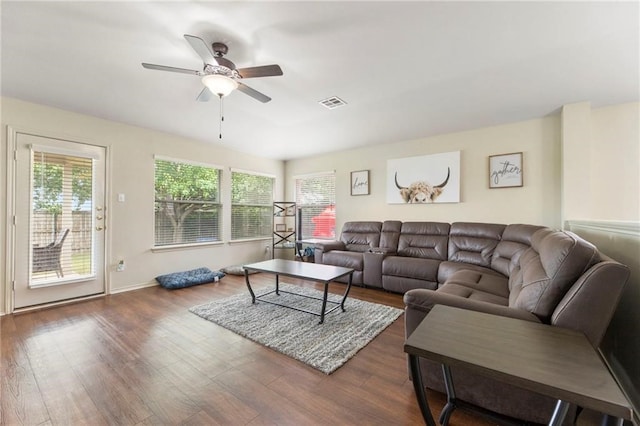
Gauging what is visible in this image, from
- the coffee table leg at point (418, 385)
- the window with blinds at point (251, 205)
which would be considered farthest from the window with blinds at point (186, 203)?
the coffee table leg at point (418, 385)

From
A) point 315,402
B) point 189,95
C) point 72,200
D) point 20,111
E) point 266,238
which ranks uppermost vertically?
point 189,95

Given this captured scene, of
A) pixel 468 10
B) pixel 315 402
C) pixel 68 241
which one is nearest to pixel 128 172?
pixel 68 241

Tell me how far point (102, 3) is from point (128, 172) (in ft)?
8.46

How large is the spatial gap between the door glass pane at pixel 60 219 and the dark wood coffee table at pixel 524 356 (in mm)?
4103

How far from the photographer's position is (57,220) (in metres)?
3.12

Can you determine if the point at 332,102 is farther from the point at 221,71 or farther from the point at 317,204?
the point at 317,204

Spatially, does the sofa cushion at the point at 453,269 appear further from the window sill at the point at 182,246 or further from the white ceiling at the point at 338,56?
the window sill at the point at 182,246

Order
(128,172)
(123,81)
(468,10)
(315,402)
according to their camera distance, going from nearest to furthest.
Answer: (315,402)
(468,10)
(123,81)
(128,172)

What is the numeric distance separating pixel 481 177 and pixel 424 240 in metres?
1.26

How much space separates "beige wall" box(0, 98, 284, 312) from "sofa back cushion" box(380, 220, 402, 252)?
3086 mm

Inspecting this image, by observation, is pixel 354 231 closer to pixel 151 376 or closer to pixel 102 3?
pixel 151 376

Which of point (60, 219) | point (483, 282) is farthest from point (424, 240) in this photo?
point (60, 219)

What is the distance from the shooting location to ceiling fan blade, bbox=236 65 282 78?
195 cm

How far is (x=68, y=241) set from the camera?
322 cm
